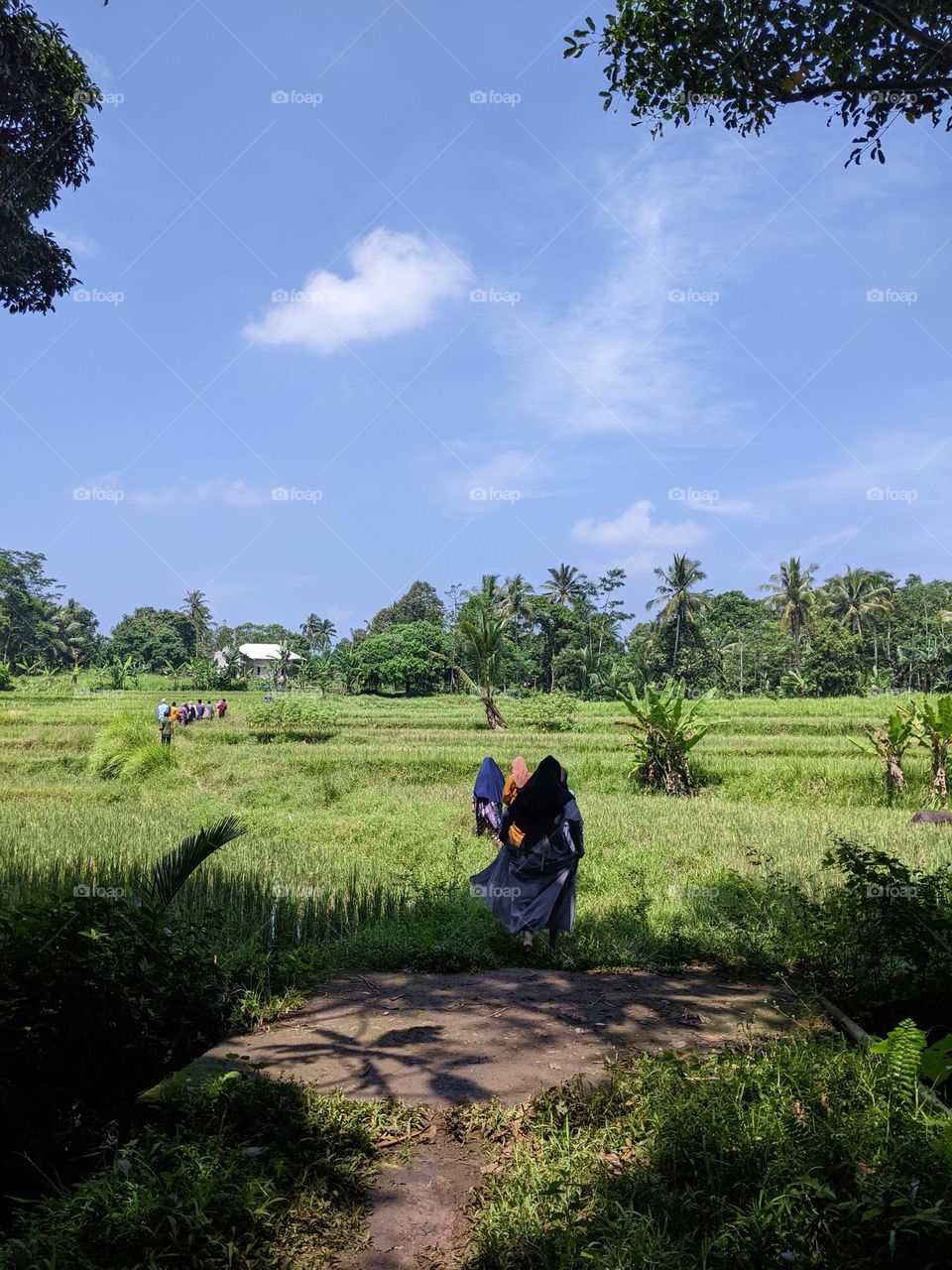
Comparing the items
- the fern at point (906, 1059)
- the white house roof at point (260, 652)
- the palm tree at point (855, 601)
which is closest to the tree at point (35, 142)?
the fern at point (906, 1059)

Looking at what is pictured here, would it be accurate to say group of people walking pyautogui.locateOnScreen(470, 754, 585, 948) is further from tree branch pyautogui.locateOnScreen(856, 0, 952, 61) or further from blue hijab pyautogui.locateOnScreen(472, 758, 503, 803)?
tree branch pyautogui.locateOnScreen(856, 0, 952, 61)

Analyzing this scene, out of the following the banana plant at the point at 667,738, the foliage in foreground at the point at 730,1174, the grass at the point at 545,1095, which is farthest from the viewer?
the banana plant at the point at 667,738

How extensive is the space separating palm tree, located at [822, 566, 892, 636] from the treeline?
10cm

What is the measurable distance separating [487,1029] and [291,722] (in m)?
23.1

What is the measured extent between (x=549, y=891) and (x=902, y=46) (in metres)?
6.71

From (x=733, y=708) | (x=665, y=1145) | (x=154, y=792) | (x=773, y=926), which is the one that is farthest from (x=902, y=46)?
(x=733, y=708)

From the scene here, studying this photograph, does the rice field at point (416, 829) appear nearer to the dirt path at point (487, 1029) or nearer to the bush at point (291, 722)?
the dirt path at point (487, 1029)

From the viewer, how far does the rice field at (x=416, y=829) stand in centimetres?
718

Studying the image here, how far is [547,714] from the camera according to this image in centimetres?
3070

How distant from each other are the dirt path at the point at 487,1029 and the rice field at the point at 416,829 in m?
0.61

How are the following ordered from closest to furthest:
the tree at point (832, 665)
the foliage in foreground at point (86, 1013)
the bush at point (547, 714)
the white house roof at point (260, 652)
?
1. the foliage in foreground at point (86, 1013)
2. the bush at point (547, 714)
3. the tree at point (832, 665)
4. the white house roof at point (260, 652)

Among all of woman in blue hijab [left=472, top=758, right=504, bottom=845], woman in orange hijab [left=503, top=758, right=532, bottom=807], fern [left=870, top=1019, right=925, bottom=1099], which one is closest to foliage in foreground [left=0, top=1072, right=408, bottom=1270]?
fern [left=870, top=1019, right=925, bottom=1099]

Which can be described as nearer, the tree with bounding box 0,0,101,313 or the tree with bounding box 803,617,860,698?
the tree with bounding box 0,0,101,313

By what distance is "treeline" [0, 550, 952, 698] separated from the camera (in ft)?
152
